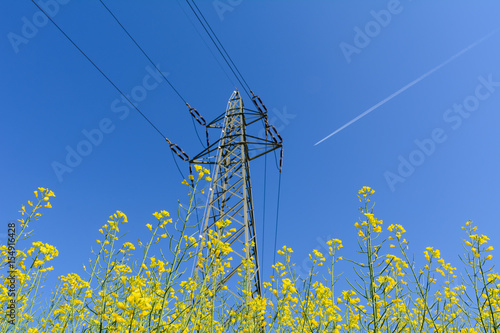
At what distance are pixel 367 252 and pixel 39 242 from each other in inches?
110

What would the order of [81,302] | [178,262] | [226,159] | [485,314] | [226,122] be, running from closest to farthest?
1. [178,262]
2. [81,302]
3. [485,314]
4. [226,159]
5. [226,122]

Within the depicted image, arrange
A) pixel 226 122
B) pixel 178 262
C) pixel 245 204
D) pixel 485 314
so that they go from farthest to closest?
pixel 226 122 < pixel 245 204 < pixel 485 314 < pixel 178 262

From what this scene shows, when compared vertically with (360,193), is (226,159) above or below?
above

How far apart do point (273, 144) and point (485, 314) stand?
166 inches

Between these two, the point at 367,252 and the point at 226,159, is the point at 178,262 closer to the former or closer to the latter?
the point at 367,252

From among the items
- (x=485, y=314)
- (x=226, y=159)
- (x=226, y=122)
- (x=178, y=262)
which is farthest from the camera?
(x=226, y=122)

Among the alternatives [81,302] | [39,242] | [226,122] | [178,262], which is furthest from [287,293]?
[226,122]

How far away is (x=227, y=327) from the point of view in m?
Result: 2.78

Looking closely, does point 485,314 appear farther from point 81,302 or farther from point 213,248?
point 81,302

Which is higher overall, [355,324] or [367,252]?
[367,252]

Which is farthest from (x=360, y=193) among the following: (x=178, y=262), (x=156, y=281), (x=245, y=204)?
(x=245, y=204)

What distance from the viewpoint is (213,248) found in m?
2.25

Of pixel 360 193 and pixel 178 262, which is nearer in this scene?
pixel 178 262

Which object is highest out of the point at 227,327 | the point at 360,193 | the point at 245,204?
the point at 245,204
